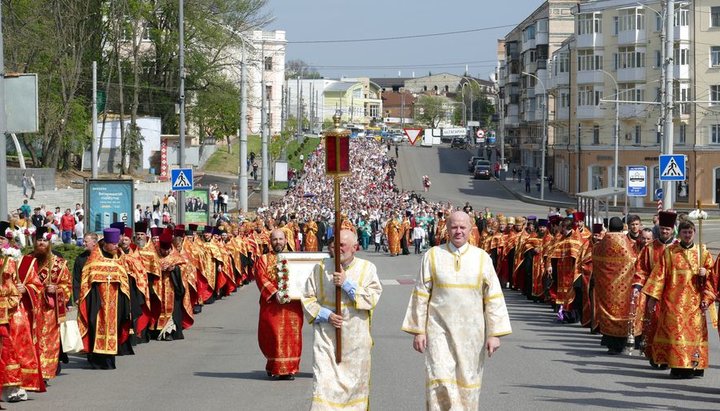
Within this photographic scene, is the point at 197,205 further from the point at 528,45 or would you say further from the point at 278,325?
the point at 528,45

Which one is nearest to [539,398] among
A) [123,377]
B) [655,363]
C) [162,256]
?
[655,363]

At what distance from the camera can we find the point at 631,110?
7631 cm

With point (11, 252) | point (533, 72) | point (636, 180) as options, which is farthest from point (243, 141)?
point (533, 72)

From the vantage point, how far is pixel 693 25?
7031cm

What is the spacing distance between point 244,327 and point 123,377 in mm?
6254

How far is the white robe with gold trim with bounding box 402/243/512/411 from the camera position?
9195mm

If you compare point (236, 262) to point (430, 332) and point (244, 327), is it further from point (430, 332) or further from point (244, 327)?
point (430, 332)

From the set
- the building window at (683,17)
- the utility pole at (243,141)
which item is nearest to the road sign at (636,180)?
the utility pole at (243,141)

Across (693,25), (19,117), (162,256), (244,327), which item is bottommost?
(244,327)

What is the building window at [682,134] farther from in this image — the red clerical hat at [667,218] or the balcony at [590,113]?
the red clerical hat at [667,218]

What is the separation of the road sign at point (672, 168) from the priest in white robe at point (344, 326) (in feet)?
68.2

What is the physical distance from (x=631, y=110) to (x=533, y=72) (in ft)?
104

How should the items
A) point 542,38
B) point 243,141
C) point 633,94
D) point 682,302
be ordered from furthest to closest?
1. point 542,38
2. point 633,94
3. point 243,141
4. point 682,302

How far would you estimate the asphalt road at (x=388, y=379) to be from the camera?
39.7ft
